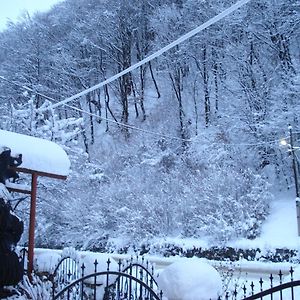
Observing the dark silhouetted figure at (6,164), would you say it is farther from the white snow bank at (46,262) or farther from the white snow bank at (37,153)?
the white snow bank at (46,262)

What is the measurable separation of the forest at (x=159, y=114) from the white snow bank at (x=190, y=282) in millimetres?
8688

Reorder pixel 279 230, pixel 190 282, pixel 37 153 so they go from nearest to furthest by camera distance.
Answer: pixel 190 282 < pixel 37 153 < pixel 279 230

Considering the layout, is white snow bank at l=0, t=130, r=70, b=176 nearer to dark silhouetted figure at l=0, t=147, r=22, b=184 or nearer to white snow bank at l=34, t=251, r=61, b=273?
dark silhouetted figure at l=0, t=147, r=22, b=184

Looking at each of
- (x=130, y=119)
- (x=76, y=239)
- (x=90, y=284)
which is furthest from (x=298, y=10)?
(x=90, y=284)

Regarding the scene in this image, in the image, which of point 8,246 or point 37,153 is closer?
point 8,246

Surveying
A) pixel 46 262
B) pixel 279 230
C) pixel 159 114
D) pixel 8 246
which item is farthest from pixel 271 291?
pixel 159 114

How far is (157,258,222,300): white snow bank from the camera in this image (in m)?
4.25

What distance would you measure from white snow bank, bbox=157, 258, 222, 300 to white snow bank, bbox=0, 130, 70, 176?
3.01 m

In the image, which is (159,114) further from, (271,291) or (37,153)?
(271,291)

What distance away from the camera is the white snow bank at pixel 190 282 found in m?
4.25

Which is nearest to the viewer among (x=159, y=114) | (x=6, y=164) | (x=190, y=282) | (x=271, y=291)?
(x=271, y=291)

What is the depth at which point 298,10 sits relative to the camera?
25.7 m

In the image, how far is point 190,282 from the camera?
169 inches

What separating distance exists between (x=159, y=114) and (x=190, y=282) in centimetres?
3019
